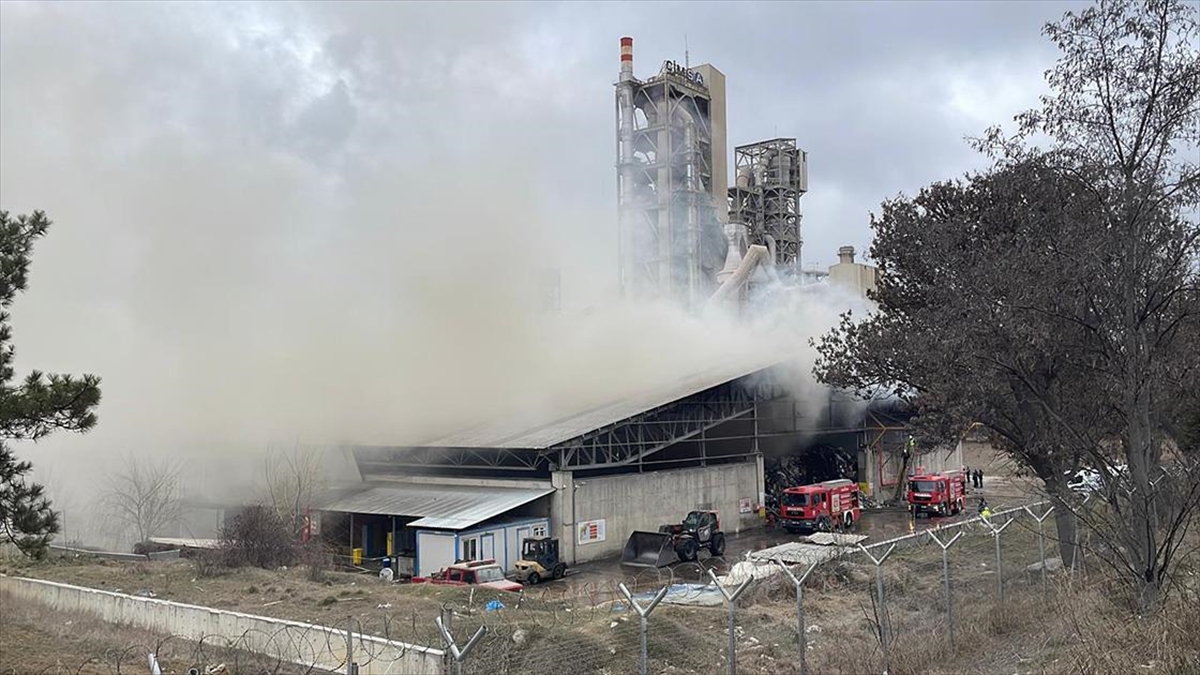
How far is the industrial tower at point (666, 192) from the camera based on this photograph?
4694cm

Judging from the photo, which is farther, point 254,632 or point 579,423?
point 579,423

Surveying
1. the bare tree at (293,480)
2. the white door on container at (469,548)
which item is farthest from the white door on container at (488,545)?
the bare tree at (293,480)

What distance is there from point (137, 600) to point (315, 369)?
20.1 meters

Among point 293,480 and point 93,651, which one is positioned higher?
point 293,480

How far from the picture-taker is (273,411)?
32594 millimetres

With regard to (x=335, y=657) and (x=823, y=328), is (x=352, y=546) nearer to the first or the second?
(x=335, y=657)

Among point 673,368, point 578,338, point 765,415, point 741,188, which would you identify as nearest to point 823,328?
point 765,415

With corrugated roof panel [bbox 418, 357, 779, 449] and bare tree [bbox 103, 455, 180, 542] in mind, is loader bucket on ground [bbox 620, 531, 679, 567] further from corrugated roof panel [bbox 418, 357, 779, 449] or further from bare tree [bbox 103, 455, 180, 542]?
bare tree [bbox 103, 455, 180, 542]

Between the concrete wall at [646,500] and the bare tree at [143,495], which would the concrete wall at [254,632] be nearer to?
the bare tree at [143,495]

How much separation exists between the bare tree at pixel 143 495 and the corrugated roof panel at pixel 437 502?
5518 mm

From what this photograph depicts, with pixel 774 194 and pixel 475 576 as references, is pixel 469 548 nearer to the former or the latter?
pixel 475 576

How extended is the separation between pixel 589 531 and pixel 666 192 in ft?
81.6

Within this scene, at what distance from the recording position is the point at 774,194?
2151 inches

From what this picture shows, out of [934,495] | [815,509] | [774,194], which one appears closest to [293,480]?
[815,509]
